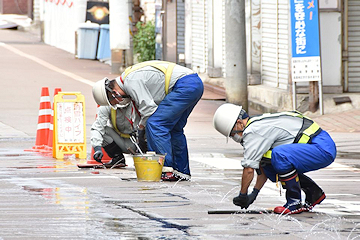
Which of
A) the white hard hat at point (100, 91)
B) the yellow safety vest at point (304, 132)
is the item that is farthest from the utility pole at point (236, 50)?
the yellow safety vest at point (304, 132)

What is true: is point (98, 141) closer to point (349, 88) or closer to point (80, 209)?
point (80, 209)

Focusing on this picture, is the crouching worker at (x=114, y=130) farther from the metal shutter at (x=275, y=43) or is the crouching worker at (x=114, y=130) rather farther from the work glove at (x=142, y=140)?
the metal shutter at (x=275, y=43)

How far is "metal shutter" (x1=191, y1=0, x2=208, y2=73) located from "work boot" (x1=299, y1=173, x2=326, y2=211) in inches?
759

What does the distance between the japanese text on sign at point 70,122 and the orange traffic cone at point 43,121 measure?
1203 millimetres

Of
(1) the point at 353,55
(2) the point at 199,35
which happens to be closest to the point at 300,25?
(1) the point at 353,55

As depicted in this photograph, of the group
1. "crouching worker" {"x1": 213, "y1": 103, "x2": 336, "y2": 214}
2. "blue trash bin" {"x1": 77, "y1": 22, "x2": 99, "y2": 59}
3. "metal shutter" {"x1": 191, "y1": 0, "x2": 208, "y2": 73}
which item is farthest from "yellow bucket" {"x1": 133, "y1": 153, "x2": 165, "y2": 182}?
"blue trash bin" {"x1": 77, "y1": 22, "x2": 99, "y2": 59}

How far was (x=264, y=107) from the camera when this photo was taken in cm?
2083

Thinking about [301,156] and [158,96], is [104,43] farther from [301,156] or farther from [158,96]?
[301,156]

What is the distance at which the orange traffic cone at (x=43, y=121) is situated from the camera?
14703 mm

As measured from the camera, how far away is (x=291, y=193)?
326 inches

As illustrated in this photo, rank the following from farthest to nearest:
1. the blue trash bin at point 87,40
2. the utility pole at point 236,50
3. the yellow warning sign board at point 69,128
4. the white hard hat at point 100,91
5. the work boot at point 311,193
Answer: the blue trash bin at point 87,40 → the utility pole at point 236,50 → the yellow warning sign board at point 69,128 → the white hard hat at point 100,91 → the work boot at point 311,193

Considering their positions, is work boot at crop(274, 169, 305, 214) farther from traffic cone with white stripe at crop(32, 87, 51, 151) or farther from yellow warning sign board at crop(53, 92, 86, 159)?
traffic cone with white stripe at crop(32, 87, 51, 151)

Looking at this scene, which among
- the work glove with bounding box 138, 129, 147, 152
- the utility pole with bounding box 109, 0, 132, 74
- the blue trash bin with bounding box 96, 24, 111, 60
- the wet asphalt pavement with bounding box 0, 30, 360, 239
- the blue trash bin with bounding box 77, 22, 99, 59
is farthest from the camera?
the blue trash bin with bounding box 77, 22, 99, 59

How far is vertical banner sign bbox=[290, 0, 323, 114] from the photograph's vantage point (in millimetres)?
18734
